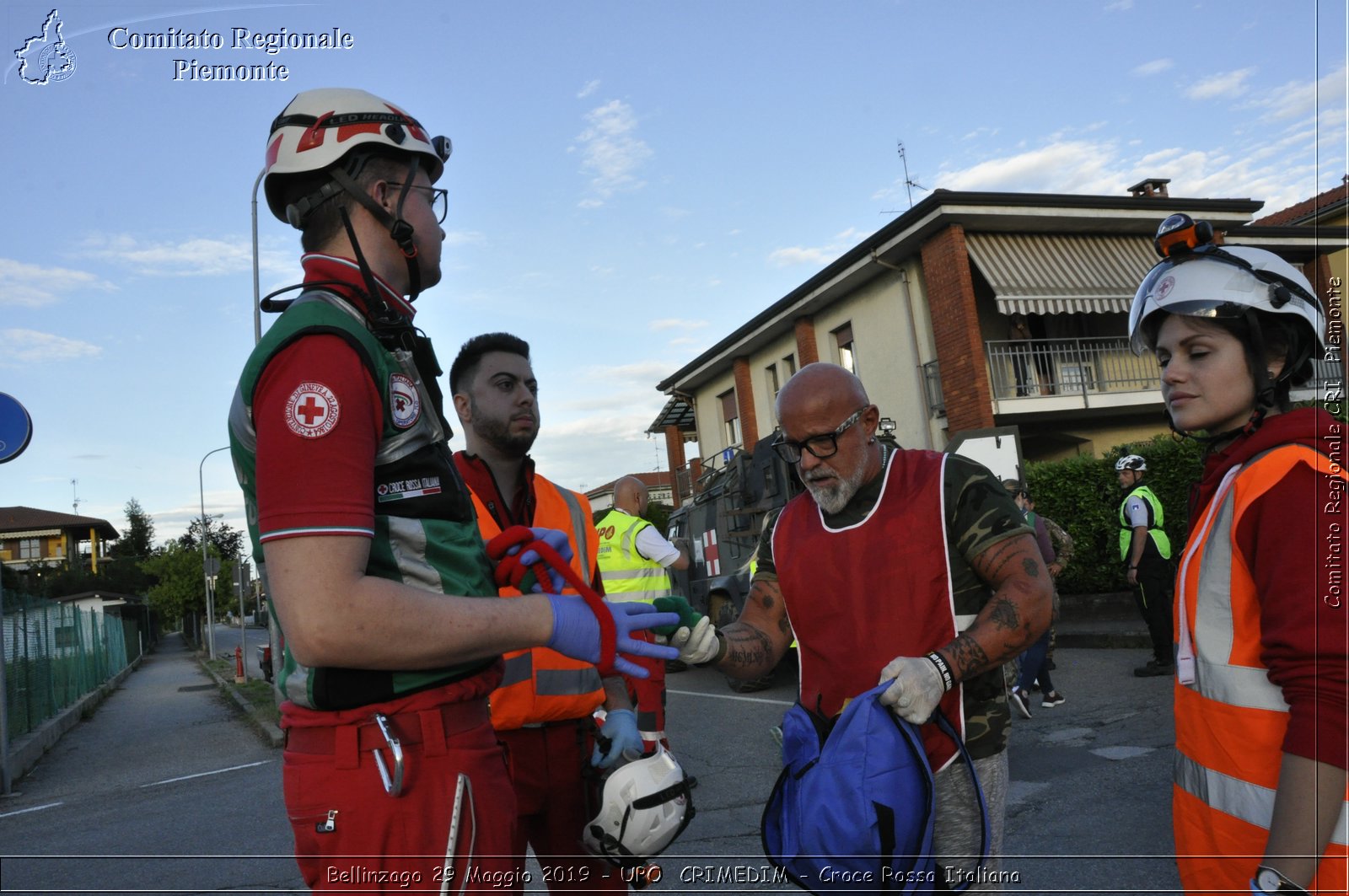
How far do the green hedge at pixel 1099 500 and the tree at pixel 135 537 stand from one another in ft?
317

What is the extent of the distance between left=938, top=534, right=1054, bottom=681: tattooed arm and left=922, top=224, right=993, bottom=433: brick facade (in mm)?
16657

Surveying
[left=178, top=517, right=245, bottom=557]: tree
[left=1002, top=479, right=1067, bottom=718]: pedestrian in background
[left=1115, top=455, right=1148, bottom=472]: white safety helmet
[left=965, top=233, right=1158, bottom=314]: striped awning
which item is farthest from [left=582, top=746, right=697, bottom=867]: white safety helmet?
[left=178, top=517, right=245, bottom=557]: tree

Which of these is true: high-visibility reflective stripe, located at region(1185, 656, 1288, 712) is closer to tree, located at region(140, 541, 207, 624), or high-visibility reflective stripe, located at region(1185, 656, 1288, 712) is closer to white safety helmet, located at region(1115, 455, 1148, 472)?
white safety helmet, located at region(1115, 455, 1148, 472)

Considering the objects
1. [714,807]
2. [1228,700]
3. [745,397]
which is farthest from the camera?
[745,397]

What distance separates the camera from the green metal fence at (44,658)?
1262 centimetres

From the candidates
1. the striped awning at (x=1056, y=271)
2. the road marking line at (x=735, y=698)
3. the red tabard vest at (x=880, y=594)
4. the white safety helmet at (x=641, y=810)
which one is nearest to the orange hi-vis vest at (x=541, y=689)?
the white safety helmet at (x=641, y=810)

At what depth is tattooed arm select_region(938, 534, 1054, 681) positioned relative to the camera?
2.37 m

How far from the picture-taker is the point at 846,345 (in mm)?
23203

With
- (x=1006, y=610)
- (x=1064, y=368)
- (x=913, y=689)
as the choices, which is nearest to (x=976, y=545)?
(x=1006, y=610)

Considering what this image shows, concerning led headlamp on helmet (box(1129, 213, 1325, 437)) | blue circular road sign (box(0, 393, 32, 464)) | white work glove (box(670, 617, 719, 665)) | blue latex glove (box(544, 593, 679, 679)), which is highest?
blue circular road sign (box(0, 393, 32, 464))

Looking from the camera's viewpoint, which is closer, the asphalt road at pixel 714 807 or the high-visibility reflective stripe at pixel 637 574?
the asphalt road at pixel 714 807

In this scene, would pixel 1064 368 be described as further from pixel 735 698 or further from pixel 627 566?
pixel 627 566

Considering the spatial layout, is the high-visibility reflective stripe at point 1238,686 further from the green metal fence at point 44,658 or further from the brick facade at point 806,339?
the brick facade at point 806,339

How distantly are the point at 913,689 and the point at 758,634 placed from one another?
0.77 meters
